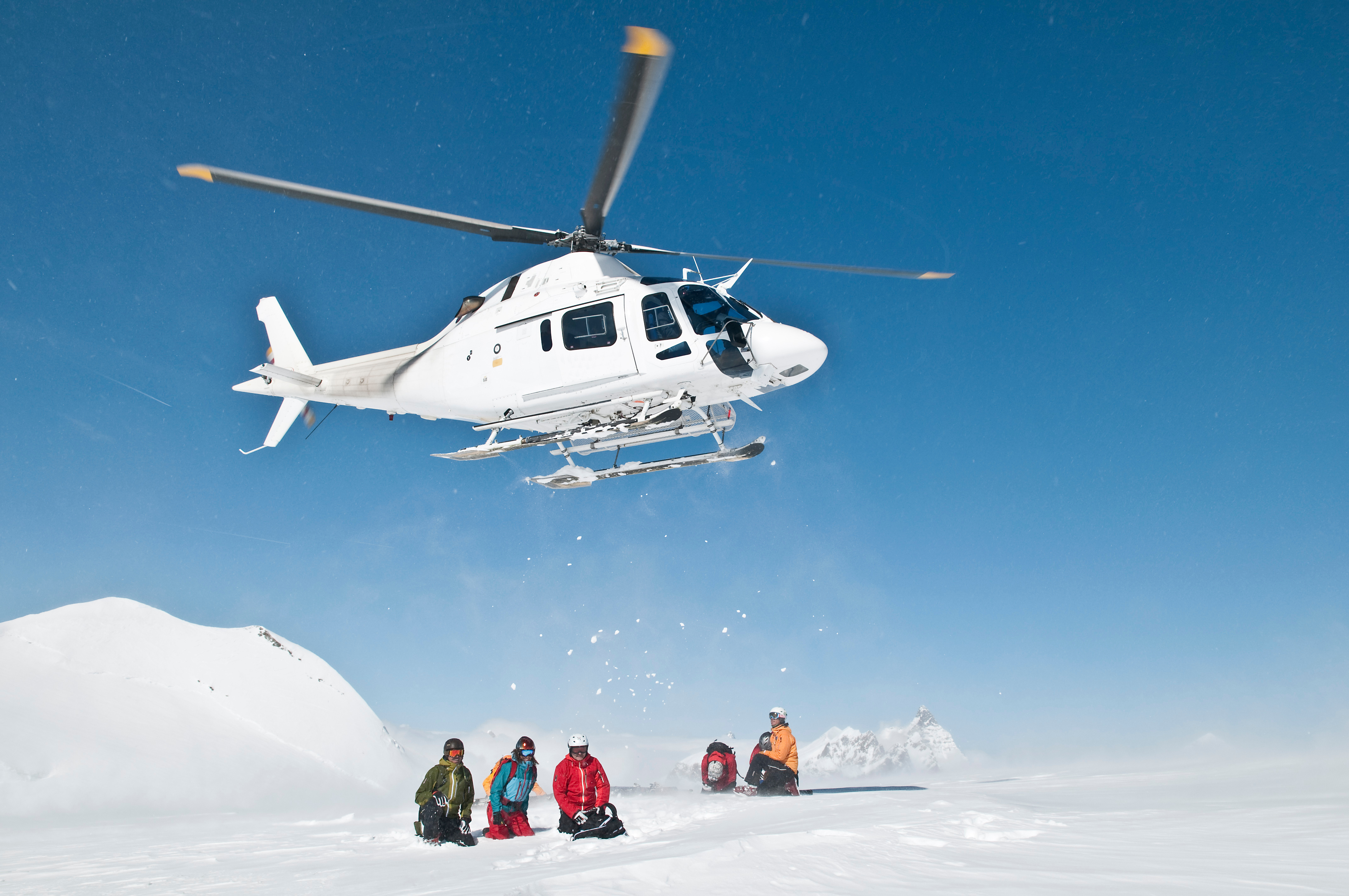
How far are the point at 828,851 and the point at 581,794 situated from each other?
3.55 meters

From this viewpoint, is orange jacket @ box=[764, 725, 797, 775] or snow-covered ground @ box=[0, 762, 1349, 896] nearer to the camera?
snow-covered ground @ box=[0, 762, 1349, 896]

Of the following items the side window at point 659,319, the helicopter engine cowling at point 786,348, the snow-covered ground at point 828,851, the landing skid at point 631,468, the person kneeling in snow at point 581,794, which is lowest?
the snow-covered ground at point 828,851

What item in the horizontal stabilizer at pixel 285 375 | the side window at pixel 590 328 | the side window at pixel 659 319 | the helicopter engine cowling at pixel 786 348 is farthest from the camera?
the horizontal stabilizer at pixel 285 375

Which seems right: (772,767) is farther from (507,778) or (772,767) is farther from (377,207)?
(377,207)

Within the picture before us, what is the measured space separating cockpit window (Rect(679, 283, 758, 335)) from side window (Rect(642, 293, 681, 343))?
0.30m

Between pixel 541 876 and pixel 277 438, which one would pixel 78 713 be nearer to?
pixel 277 438

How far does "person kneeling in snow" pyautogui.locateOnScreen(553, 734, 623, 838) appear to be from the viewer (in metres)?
10.1

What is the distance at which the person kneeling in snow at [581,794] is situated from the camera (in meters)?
10.1

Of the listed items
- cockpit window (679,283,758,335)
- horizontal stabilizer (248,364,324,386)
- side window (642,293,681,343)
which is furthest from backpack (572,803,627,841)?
horizontal stabilizer (248,364,324,386)

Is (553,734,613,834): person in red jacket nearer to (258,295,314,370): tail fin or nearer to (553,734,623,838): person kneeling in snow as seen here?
(553,734,623,838): person kneeling in snow

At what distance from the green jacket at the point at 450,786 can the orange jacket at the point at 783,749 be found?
Result: 21.0ft

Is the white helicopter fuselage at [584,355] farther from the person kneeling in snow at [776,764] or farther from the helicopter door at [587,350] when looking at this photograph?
the person kneeling in snow at [776,764]

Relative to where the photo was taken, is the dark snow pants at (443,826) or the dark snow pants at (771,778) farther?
the dark snow pants at (771,778)

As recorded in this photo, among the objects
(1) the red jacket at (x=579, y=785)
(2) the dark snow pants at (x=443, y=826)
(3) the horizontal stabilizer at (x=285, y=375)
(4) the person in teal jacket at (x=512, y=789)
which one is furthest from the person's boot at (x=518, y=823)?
(3) the horizontal stabilizer at (x=285, y=375)
